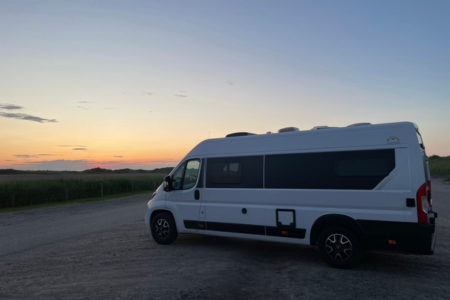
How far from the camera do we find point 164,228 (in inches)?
374

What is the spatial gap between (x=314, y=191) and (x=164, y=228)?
404cm

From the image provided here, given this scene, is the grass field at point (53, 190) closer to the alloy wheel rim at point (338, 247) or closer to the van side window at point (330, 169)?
the van side window at point (330, 169)

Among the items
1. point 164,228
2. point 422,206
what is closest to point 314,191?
point 422,206

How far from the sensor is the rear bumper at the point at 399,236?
637 cm

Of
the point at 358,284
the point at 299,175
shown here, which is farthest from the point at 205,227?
the point at 358,284

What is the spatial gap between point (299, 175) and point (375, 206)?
157cm

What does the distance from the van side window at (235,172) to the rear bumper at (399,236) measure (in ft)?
7.78

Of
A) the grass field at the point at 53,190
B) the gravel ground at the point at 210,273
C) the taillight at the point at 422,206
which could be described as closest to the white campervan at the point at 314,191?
the taillight at the point at 422,206

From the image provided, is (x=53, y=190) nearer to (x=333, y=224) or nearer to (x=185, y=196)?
(x=185, y=196)

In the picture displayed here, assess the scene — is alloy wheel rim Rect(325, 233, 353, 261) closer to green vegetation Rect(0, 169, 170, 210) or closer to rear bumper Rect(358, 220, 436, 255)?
rear bumper Rect(358, 220, 436, 255)

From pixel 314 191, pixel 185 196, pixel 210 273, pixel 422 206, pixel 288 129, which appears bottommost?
pixel 210 273

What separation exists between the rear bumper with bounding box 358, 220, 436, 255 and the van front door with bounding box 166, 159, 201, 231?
3.88 meters

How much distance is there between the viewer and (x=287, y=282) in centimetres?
618

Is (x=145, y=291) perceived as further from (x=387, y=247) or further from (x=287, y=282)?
(x=387, y=247)
